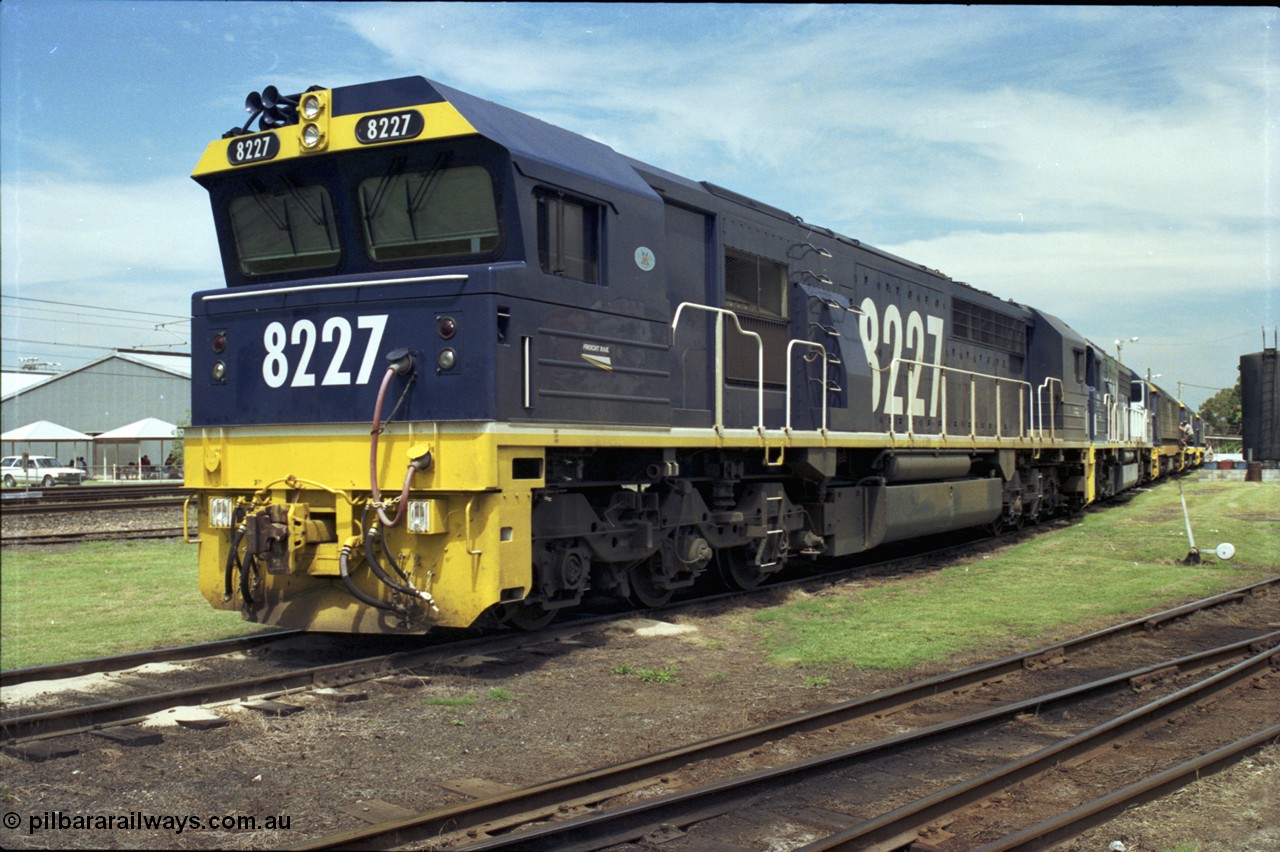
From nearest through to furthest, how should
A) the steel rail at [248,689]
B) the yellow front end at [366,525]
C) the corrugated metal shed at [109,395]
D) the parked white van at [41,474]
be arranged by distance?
the steel rail at [248,689] → the yellow front end at [366,525] → the parked white van at [41,474] → the corrugated metal shed at [109,395]

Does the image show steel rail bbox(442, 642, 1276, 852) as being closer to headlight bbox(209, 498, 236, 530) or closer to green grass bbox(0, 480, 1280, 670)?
green grass bbox(0, 480, 1280, 670)

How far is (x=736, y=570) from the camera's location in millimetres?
10664

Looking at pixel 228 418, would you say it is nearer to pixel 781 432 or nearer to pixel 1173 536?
pixel 781 432

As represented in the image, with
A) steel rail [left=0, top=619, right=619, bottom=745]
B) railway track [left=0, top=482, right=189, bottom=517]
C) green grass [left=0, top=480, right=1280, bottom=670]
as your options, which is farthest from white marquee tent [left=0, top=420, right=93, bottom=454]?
steel rail [left=0, top=619, right=619, bottom=745]

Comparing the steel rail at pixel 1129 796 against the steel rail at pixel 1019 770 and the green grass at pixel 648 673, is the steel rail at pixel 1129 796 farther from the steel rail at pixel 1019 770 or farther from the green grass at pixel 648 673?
the green grass at pixel 648 673

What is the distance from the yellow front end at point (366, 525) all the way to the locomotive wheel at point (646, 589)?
2337 mm

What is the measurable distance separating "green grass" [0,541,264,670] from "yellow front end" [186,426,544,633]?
1.24m

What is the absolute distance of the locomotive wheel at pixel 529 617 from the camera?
7.98 meters

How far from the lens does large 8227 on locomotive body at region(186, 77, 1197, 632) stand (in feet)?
21.9

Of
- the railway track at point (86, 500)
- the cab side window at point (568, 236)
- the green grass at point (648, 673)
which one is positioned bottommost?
the green grass at point (648, 673)

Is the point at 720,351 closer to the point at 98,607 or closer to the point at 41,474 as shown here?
the point at 98,607

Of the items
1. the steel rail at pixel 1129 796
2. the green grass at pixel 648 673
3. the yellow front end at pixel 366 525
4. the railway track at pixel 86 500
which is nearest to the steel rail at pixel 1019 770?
the steel rail at pixel 1129 796

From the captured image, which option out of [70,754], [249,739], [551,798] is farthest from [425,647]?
[551,798]
